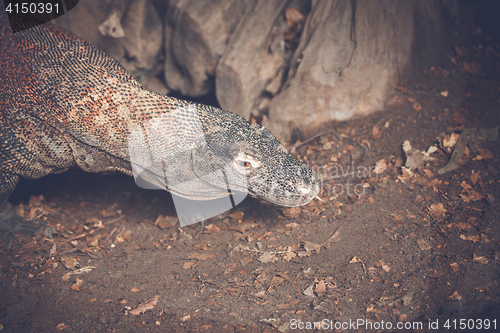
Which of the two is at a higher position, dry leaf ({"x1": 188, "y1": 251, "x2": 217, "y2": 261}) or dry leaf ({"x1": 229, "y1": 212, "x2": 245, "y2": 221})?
dry leaf ({"x1": 229, "y1": 212, "x2": 245, "y2": 221})

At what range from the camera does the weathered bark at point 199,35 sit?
4398 millimetres

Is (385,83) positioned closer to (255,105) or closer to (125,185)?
(255,105)

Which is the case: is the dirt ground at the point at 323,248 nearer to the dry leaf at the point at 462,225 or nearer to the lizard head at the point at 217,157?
the dry leaf at the point at 462,225

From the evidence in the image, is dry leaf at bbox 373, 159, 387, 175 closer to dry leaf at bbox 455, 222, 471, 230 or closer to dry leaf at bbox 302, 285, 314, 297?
dry leaf at bbox 455, 222, 471, 230

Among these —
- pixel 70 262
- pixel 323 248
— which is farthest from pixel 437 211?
pixel 70 262

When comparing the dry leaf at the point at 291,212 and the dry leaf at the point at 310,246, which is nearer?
the dry leaf at the point at 310,246

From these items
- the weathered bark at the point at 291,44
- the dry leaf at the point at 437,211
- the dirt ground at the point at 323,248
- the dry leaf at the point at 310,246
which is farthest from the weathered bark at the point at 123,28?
the dry leaf at the point at 437,211

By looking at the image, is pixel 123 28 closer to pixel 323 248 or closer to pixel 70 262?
pixel 70 262

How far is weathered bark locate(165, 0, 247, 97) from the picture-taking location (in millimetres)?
4398

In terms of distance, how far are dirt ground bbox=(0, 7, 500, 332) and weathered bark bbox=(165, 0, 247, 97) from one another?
5.82 ft

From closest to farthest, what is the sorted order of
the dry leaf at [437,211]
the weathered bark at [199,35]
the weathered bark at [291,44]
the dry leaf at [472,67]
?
the dry leaf at [437,211] < the weathered bark at [291,44] < the dry leaf at [472,67] < the weathered bark at [199,35]

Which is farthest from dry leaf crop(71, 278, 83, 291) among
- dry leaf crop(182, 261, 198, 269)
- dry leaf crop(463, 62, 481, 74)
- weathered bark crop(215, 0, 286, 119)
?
dry leaf crop(463, 62, 481, 74)

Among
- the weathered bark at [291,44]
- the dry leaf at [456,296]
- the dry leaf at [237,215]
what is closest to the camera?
the dry leaf at [456,296]

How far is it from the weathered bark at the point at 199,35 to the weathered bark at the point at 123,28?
26 centimetres
